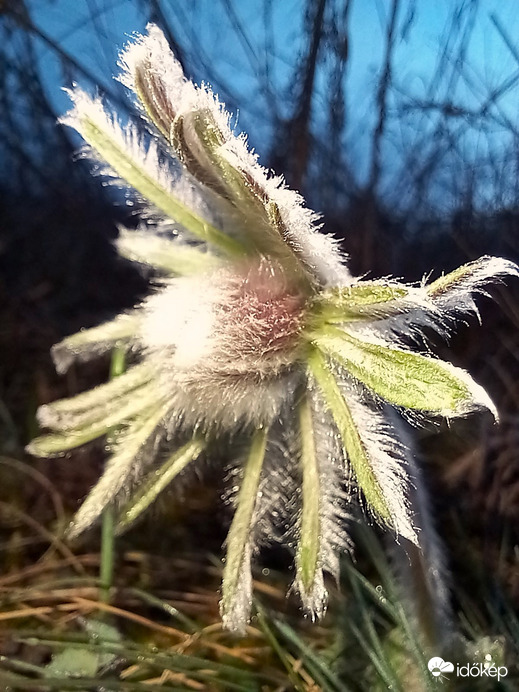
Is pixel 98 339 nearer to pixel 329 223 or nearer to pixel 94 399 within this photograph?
pixel 94 399

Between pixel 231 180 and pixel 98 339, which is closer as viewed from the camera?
pixel 231 180

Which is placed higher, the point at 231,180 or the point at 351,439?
the point at 231,180

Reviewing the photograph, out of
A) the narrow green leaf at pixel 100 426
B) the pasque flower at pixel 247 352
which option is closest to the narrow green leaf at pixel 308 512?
the pasque flower at pixel 247 352

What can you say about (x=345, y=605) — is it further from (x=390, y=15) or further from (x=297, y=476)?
(x=390, y=15)

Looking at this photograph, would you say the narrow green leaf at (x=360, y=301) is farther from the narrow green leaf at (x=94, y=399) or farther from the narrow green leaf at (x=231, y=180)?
the narrow green leaf at (x=94, y=399)

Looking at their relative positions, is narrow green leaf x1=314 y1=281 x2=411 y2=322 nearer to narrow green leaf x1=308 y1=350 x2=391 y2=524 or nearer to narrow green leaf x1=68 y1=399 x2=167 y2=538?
narrow green leaf x1=308 y1=350 x2=391 y2=524

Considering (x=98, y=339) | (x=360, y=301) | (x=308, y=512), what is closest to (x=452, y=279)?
(x=360, y=301)
